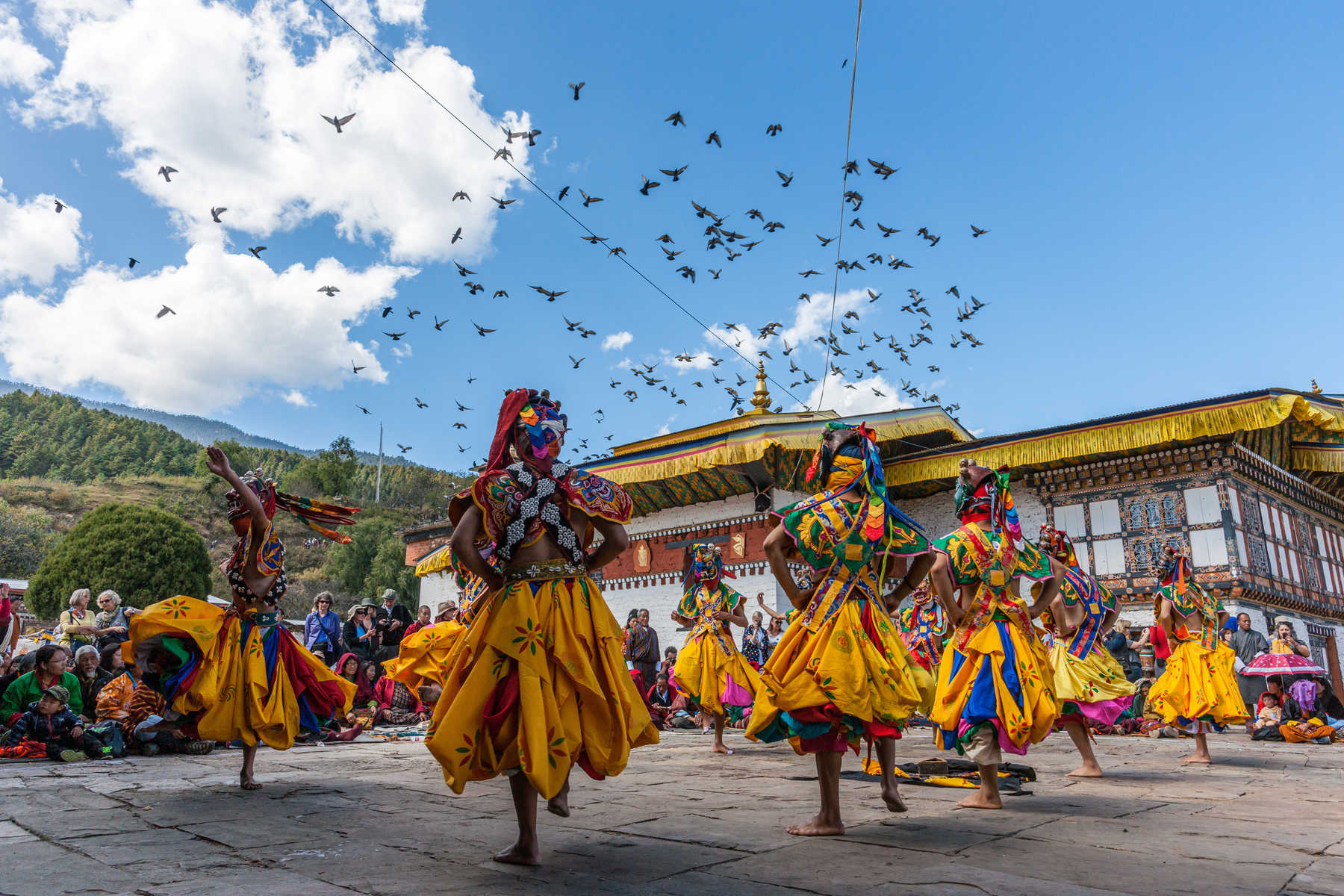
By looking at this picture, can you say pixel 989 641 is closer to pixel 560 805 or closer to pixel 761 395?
pixel 560 805

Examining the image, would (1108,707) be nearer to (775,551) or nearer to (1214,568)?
(775,551)

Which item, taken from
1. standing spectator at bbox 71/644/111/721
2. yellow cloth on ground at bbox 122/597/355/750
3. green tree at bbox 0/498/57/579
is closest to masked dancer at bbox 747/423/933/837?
yellow cloth on ground at bbox 122/597/355/750

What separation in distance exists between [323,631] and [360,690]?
113 cm

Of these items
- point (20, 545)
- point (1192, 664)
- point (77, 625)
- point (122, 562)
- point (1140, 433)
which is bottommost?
point (1192, 664)

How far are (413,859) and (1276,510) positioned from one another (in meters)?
19.2

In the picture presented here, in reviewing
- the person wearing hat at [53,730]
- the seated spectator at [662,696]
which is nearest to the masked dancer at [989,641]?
the person wearing hat at [53,730]

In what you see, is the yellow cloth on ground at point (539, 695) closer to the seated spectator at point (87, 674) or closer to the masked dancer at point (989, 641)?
the masked dancer at point (989, 641)

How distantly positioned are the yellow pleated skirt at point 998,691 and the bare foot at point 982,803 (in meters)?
→ 0.27

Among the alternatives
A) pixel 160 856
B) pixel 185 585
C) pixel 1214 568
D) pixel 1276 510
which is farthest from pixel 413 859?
pixel 185 585

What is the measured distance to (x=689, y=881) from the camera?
281cm

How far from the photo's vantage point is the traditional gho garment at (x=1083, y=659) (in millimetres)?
5922

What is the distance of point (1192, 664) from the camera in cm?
764

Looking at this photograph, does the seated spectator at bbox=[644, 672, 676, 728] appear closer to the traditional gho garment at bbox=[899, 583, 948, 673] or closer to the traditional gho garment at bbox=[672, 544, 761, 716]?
the traditional gho garment at bbox=[899, 583, 948, 673]

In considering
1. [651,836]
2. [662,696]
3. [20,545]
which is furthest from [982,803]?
[20,545]
